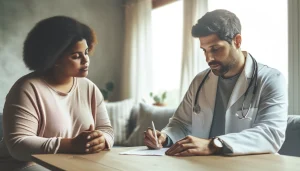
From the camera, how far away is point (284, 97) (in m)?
1.63

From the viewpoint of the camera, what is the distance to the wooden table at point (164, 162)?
1.16 meters

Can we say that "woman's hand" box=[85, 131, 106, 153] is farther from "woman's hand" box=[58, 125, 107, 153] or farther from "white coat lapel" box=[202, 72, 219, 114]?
"white coat lapel" box=[202, 72, 219, 114]

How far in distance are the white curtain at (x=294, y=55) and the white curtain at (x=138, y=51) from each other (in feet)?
5.74

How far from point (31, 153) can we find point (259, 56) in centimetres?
194

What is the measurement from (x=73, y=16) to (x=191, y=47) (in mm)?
1584

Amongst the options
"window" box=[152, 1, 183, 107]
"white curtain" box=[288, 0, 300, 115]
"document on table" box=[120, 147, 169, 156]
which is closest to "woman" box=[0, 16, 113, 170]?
"document on table" box=[120, 147, 169, 156]

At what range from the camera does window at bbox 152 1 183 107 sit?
3.83 m

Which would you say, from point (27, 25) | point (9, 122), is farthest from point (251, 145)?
point (27, 25)

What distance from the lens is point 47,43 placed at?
1.66m

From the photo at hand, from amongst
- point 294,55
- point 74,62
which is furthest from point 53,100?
point 294,55

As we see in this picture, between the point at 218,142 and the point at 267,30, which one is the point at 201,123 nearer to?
the point at 218,142

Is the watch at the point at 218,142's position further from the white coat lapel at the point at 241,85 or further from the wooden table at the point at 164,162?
the white coat lapel at the point at 241,85

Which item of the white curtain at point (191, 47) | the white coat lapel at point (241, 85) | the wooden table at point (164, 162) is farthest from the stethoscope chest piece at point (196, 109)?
the white curtain at point (191, 47)

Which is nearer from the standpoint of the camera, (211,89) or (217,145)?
(217,145)
